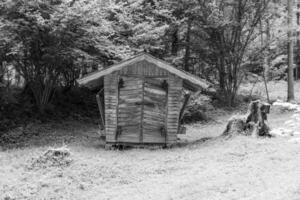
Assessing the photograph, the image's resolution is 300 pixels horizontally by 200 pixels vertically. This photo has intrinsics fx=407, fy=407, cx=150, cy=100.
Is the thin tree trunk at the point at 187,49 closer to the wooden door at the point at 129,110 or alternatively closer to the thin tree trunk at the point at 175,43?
the thin tree trunk at the point at 175,43

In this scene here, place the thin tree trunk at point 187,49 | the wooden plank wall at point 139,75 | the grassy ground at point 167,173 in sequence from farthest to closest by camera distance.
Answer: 1. the thin tree trunk at point 187,49
2. the wooden plank wall at point 139,75
3. the grassy ground at point 167,173

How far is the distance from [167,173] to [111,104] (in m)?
4.65

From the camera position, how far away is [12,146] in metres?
14.4

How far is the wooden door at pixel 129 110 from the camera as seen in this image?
14.3 m

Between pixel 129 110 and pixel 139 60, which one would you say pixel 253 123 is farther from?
pixel 139 60

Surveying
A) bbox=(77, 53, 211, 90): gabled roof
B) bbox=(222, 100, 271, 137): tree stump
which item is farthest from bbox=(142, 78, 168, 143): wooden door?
bbox=(222, 100, 271, 137): tree stump

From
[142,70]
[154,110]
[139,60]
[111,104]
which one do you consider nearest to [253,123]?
[154,110]

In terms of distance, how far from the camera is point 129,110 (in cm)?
1434

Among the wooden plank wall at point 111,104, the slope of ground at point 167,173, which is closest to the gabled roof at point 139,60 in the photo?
the wooden plank wall at point 111,104

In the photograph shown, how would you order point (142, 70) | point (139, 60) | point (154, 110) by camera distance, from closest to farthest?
1. point (139, 60)
2. point (142, 70)
3. point (154, 110)

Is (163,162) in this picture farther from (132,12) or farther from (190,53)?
(190,53)

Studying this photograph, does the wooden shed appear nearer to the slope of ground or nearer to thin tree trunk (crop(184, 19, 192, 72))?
the slope of ground

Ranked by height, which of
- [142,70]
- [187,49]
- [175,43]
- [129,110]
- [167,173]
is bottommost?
[167,173]

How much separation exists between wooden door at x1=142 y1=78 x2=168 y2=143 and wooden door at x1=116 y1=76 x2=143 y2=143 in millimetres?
206
